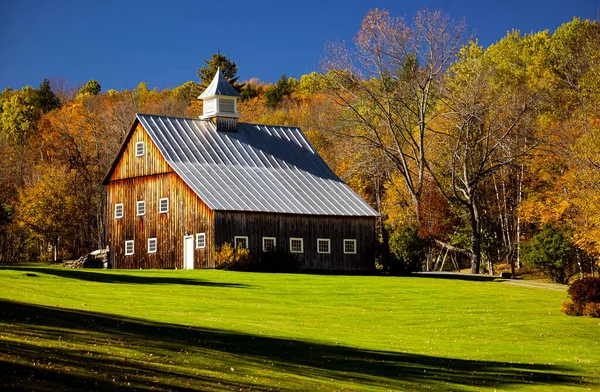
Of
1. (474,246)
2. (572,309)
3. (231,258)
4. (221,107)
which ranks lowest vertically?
(572,309)

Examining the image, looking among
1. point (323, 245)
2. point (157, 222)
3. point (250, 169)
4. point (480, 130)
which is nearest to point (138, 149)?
point (157, 222)

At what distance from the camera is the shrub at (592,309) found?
1496 inches

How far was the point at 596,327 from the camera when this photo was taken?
3550 cm

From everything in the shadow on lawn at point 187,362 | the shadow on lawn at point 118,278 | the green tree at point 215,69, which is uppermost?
the green tree at point 215,69

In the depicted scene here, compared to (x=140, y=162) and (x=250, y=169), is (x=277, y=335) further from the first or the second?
(x=140, y=162)

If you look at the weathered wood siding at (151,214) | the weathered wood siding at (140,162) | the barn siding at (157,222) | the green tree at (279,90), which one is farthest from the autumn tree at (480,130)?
the green tree at (279,90)

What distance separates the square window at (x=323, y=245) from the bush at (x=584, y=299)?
2077cm

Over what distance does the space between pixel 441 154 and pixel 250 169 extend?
17.5 meters

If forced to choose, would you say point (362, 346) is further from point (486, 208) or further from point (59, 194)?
point (59, 194)

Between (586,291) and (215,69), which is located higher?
(215,69)

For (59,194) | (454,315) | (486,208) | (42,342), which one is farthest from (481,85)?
(42,342)

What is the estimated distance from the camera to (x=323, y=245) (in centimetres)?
5794

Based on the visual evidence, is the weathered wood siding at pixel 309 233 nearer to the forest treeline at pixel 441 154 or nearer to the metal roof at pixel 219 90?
the forest treeline at pixel 441 154

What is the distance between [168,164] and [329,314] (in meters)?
24.2
